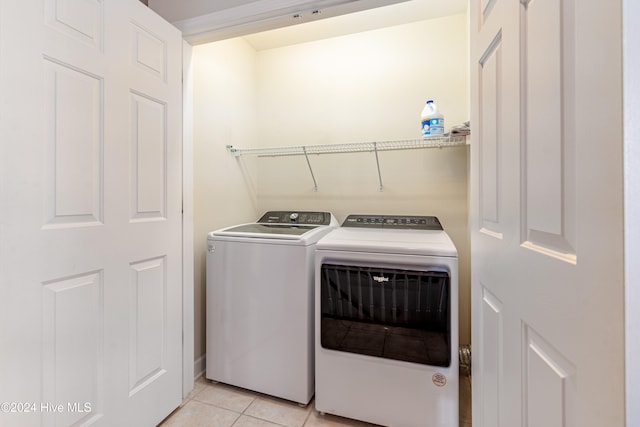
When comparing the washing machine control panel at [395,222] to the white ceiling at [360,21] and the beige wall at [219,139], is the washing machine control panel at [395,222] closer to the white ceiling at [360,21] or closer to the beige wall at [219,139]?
the beige wall at [219,139]

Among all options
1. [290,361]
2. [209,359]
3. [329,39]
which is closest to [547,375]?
[290,361]

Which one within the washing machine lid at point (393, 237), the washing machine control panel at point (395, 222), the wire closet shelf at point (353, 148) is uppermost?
the wire closet shelf at point (353, 148)

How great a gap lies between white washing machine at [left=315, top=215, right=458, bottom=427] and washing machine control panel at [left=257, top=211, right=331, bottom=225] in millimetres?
541

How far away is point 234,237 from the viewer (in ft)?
5.60

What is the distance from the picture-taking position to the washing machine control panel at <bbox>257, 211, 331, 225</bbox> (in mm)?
2100

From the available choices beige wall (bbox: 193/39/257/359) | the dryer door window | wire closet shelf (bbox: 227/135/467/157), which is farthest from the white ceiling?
the dryer door window

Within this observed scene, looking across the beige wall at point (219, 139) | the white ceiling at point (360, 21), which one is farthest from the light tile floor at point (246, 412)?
the white ceiling at point (360, 21)

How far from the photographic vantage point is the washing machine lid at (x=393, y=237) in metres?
1.37

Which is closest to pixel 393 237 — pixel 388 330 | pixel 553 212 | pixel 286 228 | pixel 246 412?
pixel 388 330

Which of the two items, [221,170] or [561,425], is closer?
[561,425]

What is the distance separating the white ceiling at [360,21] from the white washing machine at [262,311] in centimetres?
159

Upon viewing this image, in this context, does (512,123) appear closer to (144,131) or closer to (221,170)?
(144,131)

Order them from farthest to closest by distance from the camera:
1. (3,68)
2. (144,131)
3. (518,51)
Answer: (144,131) < (3,68) < (518,51)

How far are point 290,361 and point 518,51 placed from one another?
1656 millimetres
